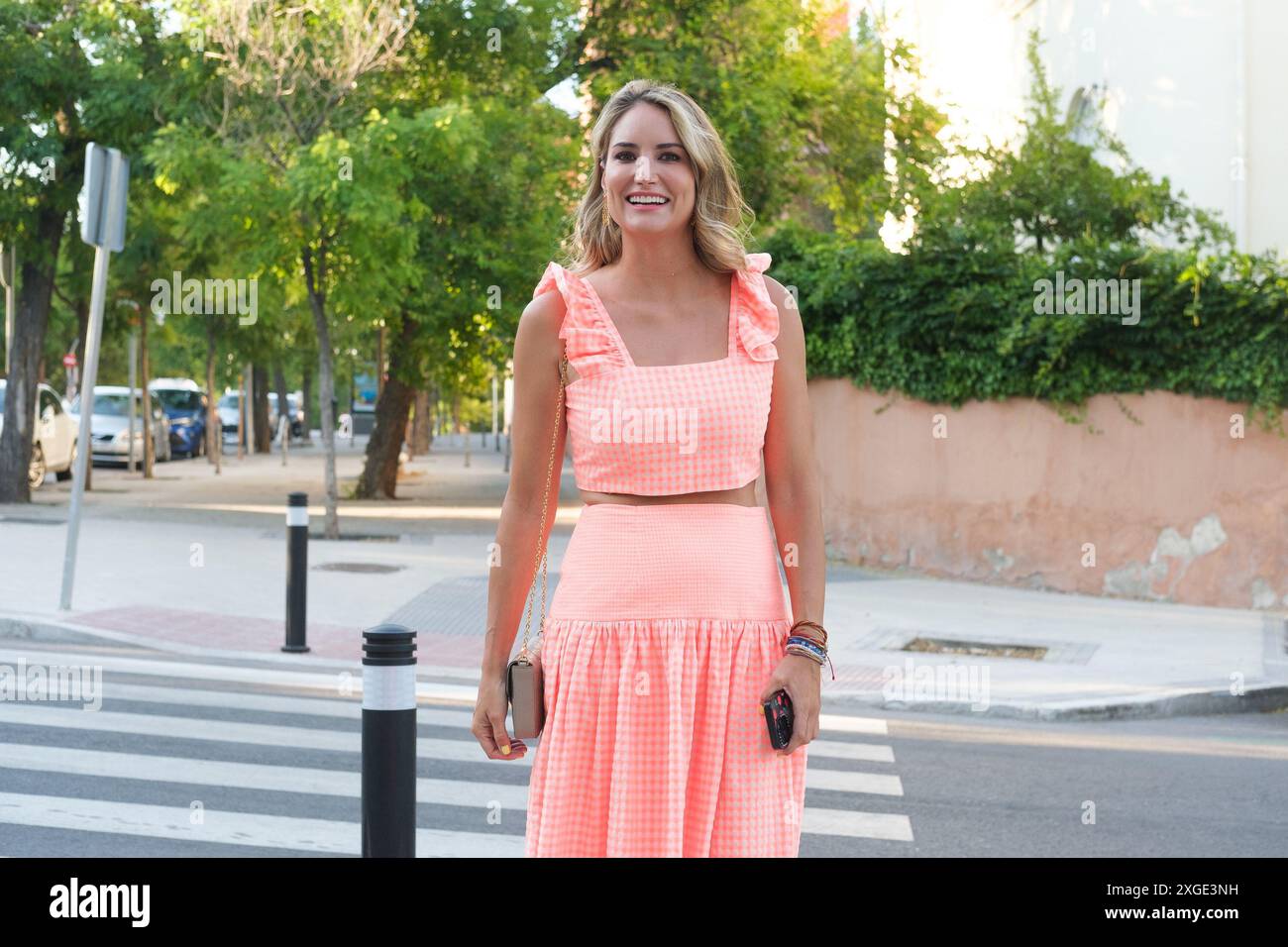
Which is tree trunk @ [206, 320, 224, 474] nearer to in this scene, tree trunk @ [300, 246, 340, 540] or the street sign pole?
tree trunk @ [300, 246, 340, 540]

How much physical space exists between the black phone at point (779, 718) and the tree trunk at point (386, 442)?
20.1 metres

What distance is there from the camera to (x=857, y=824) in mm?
6281

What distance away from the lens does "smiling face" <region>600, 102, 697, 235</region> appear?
2.96 metres

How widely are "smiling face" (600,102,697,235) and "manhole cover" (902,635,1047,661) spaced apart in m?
8.22

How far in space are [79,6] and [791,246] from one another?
8.91 meters

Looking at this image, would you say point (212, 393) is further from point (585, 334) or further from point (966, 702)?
point (585, 334)

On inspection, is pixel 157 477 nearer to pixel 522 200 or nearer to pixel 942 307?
pixel 522 200

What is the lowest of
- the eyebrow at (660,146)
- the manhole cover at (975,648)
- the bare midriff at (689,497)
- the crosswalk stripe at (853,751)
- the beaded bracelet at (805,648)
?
the crosswalk stripe at (853,751)

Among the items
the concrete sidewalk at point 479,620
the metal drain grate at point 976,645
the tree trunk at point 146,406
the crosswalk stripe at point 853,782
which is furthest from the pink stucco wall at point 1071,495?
the tree trunk at point 146,406

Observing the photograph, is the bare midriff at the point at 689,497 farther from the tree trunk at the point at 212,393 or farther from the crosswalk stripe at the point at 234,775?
the tree trunk at the point at 212,393

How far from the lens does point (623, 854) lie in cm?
285

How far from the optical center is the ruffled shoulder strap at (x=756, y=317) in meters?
2.94

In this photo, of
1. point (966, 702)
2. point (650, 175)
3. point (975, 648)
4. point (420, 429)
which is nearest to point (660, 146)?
point (650, 175)
